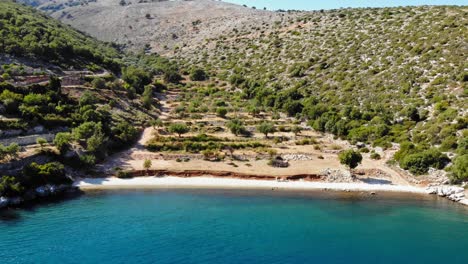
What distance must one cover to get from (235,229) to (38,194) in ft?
83.8

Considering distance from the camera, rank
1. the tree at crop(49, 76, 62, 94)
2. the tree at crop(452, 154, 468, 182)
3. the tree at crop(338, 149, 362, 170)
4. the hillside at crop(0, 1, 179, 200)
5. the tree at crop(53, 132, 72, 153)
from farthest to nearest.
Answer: the tree at crop(49, 76, 62, 94)
the tree at crop(338, 149, 362, 170)
the tree at crop(53, 132, 72, 153)
the hillside at crop(0, 1, 179, 200)
the tree at crop(452, 154, 468, 182)

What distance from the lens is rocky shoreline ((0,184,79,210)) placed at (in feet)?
153

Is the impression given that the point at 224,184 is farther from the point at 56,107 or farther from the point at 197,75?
the point at 197,75

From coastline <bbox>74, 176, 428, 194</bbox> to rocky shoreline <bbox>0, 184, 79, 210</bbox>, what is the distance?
196 cm

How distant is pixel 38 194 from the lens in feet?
164

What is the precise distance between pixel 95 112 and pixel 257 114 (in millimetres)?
35876

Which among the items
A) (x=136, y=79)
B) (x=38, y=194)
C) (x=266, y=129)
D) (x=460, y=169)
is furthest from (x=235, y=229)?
(x=136, y=79)

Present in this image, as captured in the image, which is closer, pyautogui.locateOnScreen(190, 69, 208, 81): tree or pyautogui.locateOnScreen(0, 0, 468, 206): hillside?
pyautogui.locateOnScreen(0, 0, 468, 206): hillside

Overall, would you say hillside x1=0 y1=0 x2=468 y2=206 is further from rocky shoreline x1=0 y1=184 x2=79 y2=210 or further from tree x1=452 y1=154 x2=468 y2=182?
rocky shoreline x1=0 y1=184 x2=79 y2=210

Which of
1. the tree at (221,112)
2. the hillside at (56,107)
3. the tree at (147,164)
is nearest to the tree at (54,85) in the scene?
the hillside at (56,107)

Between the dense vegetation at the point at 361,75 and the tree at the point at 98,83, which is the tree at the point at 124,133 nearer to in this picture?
the tree at the point at 98,83

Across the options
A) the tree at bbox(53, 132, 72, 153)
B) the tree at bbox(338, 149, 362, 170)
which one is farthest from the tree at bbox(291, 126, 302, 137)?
the tree at bbox(53, 132, 72, 153)

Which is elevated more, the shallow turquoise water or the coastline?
the coastline

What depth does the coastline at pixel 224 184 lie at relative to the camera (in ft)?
182
